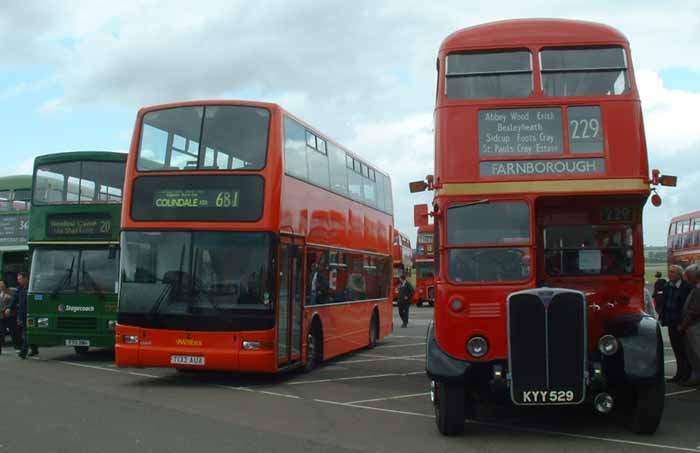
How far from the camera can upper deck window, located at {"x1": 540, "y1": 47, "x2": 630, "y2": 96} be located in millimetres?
10078

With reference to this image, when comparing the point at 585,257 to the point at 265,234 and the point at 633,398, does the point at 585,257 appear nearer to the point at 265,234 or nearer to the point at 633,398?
the point at 633,398

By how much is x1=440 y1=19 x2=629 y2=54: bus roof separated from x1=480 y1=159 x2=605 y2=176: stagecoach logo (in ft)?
5.14

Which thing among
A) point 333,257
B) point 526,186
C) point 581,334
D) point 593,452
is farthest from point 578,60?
point 333,257

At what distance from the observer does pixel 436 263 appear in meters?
10.1

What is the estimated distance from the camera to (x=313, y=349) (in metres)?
16.0

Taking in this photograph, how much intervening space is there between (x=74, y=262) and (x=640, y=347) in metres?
12.3

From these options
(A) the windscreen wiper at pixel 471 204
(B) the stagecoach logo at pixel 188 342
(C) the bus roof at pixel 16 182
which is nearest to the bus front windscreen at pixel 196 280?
(B) the stagecoach logo at pixel 188 342

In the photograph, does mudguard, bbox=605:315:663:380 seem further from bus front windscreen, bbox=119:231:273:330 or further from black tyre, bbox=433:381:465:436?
bus front windscreen, bbox=119:231:273:330

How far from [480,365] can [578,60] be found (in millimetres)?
3791

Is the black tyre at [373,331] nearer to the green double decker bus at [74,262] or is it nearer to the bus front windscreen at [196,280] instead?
the green double decker bus at [74,262]

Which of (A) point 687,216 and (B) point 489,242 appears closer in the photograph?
(B) point 489,242

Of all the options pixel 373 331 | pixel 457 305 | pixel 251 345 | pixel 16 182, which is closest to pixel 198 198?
pixel 251 345

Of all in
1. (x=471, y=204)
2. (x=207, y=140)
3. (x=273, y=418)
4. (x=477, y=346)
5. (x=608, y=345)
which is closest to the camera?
(x=608, y=345)

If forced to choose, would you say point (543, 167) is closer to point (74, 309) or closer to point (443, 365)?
point (443, 365)
